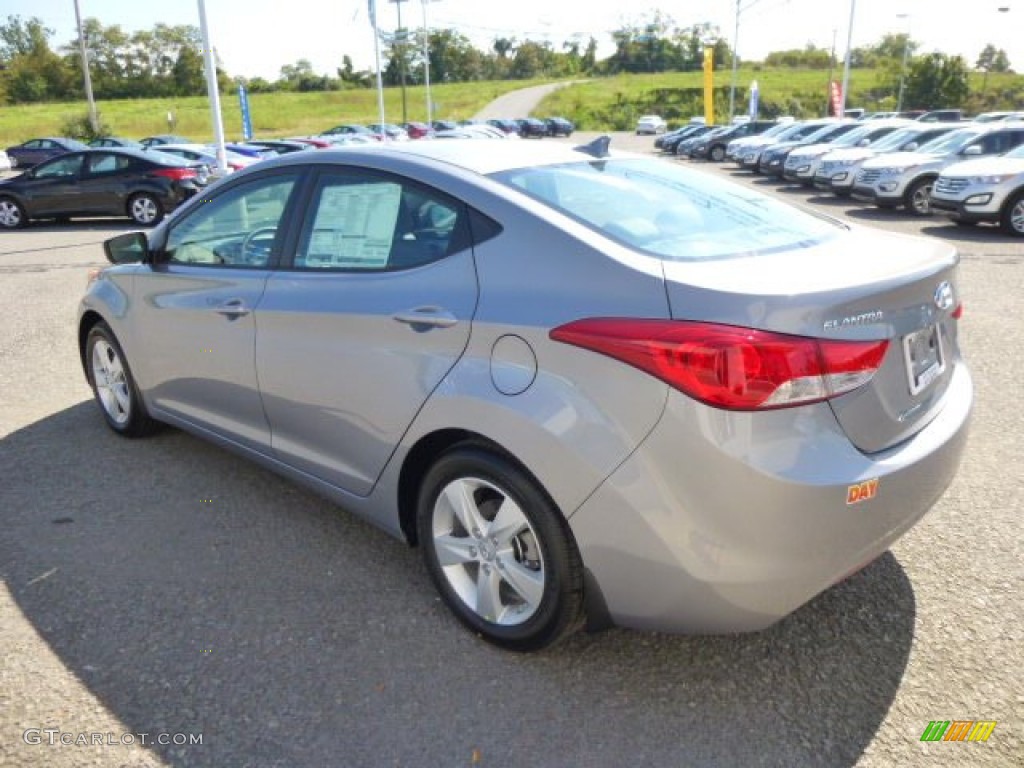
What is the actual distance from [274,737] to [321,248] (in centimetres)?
176

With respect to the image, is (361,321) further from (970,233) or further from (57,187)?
(57,187)

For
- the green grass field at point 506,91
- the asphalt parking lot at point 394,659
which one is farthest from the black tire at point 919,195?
the green grass field at point 506,91

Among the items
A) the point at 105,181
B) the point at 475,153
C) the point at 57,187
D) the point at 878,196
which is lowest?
the point at 878,196

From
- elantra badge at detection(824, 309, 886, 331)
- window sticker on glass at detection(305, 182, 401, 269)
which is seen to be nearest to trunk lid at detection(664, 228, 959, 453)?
elantra badge at detection(824, 309, 886, 331)

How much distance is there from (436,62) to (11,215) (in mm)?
118286

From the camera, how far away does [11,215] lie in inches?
668

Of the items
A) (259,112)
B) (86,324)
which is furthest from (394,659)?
(259,112)

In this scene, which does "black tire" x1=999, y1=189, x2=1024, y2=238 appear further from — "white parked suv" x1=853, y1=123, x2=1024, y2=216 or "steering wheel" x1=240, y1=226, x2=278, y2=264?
"steering wheel" x1=240, y1=226, x2=278, y2=264

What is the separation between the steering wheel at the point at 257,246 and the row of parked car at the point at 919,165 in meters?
11.8

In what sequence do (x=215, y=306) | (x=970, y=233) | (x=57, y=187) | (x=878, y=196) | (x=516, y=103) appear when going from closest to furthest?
1. (x=215, y=306)
2. (x=970, y=233)
3. (x=878, y=196)
4. (x=57, y=187)
5. (x=516, y=103)

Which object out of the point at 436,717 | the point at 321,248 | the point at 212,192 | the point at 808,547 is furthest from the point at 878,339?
the point at 212,192

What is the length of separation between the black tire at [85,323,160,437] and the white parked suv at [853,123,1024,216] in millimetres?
13428

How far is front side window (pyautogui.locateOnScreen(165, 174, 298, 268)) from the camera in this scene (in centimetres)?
348

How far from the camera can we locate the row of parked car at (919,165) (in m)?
12.1
